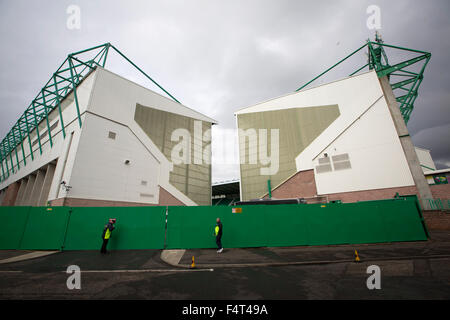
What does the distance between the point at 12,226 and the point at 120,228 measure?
607 cm

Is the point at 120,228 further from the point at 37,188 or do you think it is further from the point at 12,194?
the point at 12,194

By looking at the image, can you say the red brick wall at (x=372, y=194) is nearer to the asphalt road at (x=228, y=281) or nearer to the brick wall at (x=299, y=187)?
the brick wall at (x=299, y=187)

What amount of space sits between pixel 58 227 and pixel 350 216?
638 inches

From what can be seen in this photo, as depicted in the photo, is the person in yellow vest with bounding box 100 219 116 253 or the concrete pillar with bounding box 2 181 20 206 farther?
the concrete pillar with bounding box 2 181 20 206

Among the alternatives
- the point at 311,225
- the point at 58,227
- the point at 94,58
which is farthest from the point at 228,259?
the point at 94,58

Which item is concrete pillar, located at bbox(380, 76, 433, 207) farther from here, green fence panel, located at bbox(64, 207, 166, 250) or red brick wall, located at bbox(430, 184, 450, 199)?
green fence panel, located at bbox(64, 207, 166, 250)

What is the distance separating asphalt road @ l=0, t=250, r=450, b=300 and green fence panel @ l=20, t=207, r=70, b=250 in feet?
9.03

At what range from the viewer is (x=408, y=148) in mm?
18266

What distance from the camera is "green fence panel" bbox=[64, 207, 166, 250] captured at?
960cm

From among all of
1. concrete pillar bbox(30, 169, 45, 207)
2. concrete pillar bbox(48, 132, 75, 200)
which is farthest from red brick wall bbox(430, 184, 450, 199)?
concrete pillar bbox(30, 169, 45, 207)

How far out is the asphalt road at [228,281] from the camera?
396cm

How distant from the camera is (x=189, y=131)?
95.9ft

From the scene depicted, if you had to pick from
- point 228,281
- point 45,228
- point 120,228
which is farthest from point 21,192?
point 228,281

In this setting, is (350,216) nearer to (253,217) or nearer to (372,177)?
(253,217)
